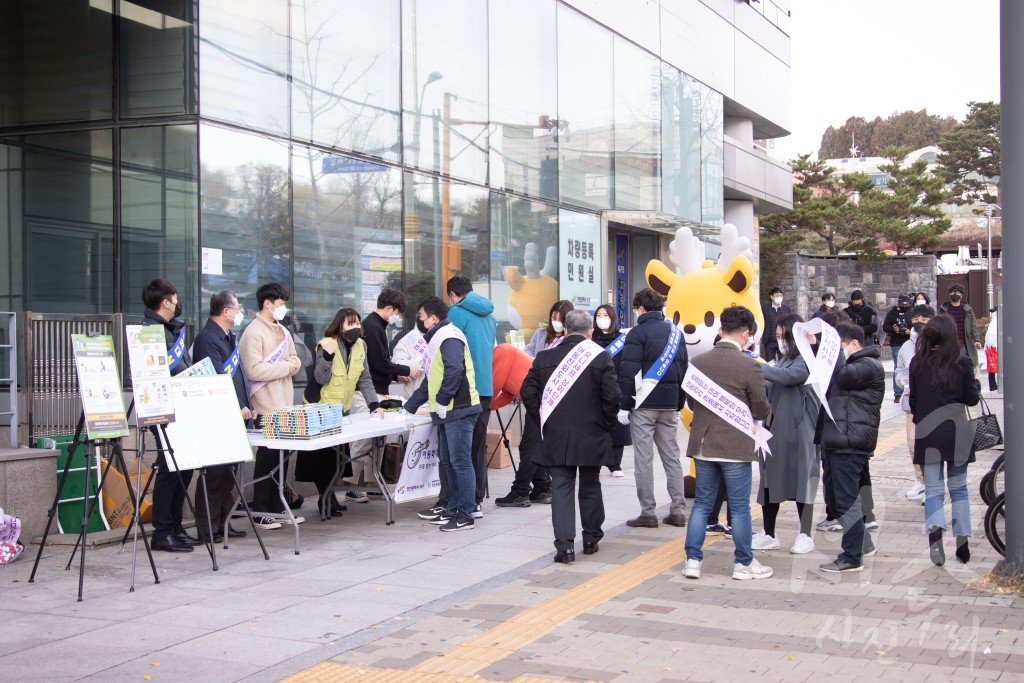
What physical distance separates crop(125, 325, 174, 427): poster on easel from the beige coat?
55.2 inches

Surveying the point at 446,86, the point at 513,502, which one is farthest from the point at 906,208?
the point at 513,502

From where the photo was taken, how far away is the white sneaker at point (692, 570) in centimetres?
742

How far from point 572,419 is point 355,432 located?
6.16ft

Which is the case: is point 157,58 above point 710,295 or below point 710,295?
above

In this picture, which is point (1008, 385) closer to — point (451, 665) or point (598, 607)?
point (598, 607)

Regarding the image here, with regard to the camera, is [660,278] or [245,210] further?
[660,278]

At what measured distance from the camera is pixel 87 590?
7.21m

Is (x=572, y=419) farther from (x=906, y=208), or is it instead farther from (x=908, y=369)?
(x=906, y=208)


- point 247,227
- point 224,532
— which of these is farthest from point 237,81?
point 224,532

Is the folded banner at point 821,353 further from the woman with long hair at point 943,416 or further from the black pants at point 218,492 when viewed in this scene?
the black pants at point 218,492

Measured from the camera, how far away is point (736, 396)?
7.30 m

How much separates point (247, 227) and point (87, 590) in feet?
A: 14.8

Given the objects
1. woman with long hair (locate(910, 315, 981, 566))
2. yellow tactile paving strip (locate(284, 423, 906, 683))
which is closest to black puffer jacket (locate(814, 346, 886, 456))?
woman with long hair (locate(910, 315, 981, 566))

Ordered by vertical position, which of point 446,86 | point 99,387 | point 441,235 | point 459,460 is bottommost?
point 459,460
